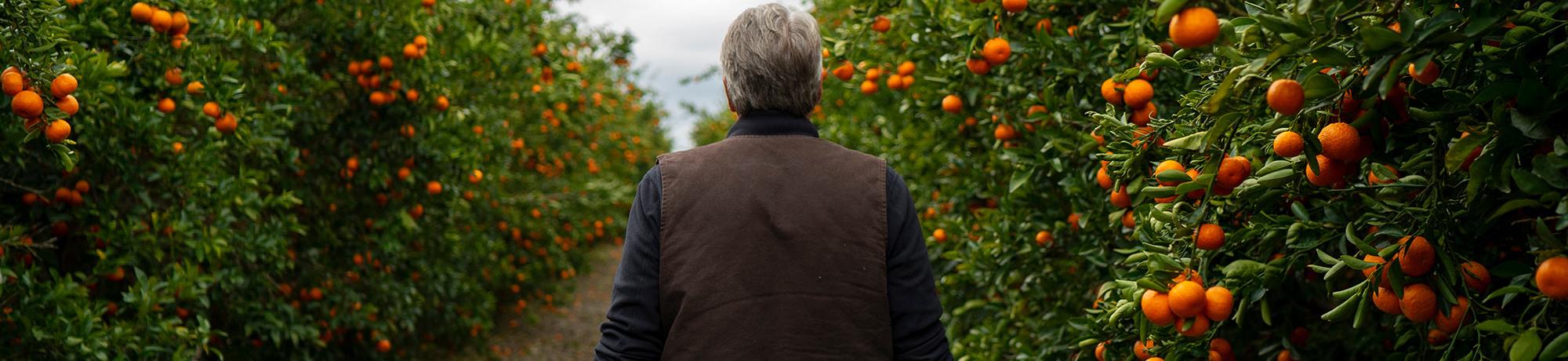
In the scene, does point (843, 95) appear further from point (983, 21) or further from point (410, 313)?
point (983, 21)

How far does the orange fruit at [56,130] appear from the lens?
2260mm

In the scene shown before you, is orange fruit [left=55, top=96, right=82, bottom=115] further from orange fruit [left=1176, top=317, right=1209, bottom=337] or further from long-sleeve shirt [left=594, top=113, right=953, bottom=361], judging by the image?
orange fruit [left=1176, top=317, right=1209, bottom=337]

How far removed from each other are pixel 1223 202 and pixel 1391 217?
0.94 feet

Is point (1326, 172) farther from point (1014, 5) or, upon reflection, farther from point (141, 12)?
point (141, 12)

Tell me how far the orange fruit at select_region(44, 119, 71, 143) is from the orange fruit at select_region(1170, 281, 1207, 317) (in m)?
2.41

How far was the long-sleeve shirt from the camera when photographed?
1.73 meters

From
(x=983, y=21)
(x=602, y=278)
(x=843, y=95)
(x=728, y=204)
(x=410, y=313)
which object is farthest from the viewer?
(x=602, y=278)

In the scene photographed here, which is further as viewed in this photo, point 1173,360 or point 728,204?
point 1173,360

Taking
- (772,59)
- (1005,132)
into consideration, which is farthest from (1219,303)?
(1005,132)

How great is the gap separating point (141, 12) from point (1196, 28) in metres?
2.86

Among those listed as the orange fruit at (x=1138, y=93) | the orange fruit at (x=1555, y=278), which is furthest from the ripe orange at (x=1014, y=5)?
the orange fruit at (x=1555, y=278)

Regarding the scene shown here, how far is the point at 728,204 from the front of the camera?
1.68 metres

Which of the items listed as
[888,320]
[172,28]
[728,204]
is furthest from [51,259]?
[888,320]

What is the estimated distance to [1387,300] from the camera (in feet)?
4.67
